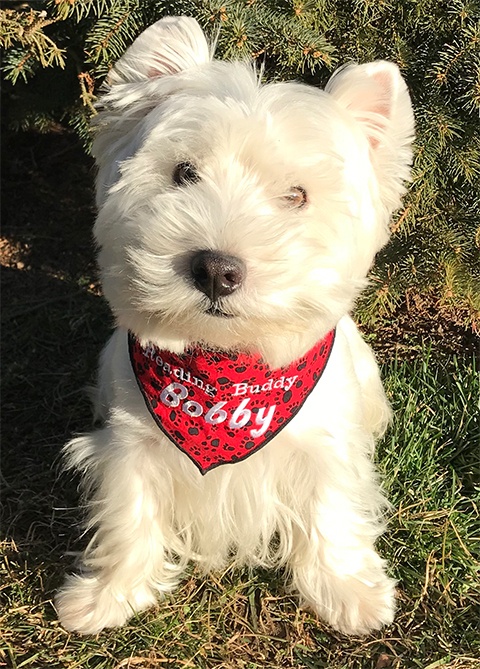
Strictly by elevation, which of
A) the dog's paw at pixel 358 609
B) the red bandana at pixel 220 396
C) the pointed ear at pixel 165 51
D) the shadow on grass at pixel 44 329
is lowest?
the shadow on grass at pixel 44 329

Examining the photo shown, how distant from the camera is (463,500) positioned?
311cm

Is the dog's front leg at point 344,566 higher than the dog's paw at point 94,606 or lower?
higher

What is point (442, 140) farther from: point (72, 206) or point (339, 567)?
point (72, 206)

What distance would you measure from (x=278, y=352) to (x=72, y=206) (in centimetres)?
345

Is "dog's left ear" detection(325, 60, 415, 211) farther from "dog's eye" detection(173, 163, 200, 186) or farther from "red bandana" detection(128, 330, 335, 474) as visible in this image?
"red bandana" detection(128, 330, 335, 474)

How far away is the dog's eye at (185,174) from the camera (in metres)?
2.08

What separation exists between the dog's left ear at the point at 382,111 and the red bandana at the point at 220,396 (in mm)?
596

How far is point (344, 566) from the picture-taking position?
8.88 feet

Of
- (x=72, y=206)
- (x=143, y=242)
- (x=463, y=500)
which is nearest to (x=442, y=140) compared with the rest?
(x=463, y=500)

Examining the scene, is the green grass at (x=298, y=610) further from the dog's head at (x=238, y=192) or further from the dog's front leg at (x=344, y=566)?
the dog's head at (x=238, y=192)

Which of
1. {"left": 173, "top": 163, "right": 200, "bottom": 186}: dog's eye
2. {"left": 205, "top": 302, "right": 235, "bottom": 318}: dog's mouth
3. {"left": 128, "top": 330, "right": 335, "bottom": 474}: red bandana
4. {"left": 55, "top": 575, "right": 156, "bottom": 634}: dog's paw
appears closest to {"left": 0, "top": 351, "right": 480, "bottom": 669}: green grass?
{"left": 55, "top": 575, "right": 156, "bottom": 634}: dog's paw

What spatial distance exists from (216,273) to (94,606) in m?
1.53

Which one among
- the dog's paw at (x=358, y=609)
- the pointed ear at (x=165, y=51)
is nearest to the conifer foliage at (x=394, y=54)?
the pointed ear at (x=165, y=51)

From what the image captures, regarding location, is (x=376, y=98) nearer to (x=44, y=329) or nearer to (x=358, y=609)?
(x=358, y=609)
